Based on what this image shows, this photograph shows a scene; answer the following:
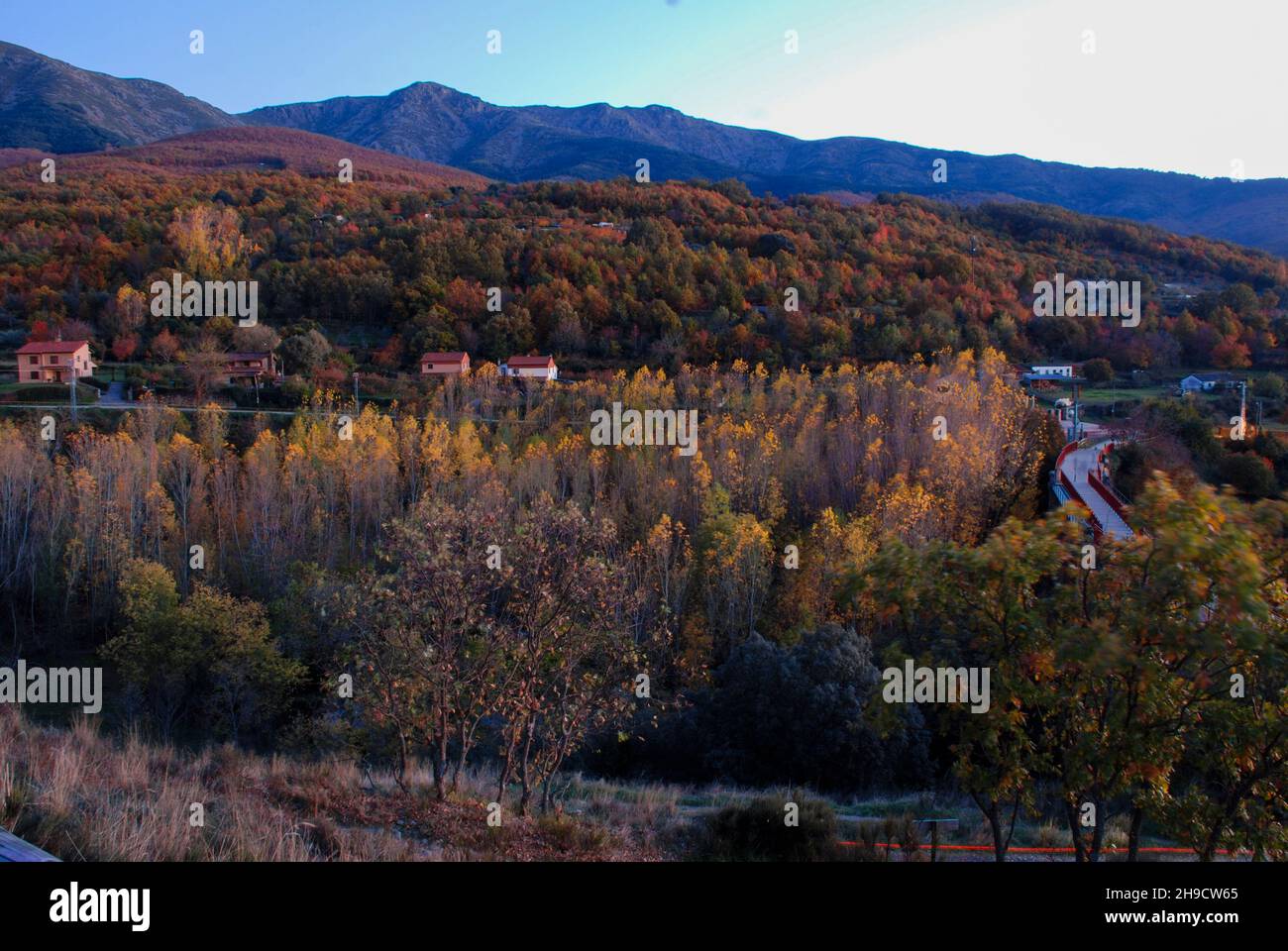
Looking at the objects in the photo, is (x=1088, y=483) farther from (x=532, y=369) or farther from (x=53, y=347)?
(x=53, y=347)

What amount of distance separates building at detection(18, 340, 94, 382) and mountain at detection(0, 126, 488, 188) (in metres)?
51.4

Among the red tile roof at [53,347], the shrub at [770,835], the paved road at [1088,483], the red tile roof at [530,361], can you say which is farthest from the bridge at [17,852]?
the red tile roof at [53,347]

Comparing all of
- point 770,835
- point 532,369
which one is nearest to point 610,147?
point 532,369

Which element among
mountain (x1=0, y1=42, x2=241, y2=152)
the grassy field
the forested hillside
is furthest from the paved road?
mountain (x1=0, y1=42, x2=241, y2=152)

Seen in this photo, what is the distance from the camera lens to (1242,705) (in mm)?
4445

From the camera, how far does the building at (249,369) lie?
4050cm

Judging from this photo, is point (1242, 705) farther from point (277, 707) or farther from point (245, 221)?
point (245, 221)

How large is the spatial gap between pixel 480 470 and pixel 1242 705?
23.6 meters

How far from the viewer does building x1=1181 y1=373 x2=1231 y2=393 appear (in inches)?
1465

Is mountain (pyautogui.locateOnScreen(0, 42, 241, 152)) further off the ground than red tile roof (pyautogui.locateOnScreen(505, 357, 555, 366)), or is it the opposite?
mountain (pyautogui.locateOnScreen(0, 42, 241, 152))

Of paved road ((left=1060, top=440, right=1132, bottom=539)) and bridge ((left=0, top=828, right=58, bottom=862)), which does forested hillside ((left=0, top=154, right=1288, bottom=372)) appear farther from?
bridge ((left=0, top=828, right=58, bottom=862))

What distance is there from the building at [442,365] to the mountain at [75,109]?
8399 centimetres

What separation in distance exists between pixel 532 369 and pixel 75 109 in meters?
99.4

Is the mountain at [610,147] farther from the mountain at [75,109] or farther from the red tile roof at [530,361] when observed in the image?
the red tile roof at [530,361]
